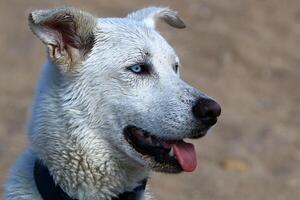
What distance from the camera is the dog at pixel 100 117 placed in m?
4.53

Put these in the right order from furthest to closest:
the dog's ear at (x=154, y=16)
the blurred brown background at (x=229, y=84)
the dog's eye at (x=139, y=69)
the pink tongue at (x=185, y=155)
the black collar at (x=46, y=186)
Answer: the blurred brown background at (x=229, y=84) < the dog's ear at (x=154, y=16) < the dog's eye at (x=139, y=69) < the pink tongue at (x=185, y=155) < the black collar at (x=46, y=186)

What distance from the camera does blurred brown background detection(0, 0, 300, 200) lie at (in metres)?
8.68

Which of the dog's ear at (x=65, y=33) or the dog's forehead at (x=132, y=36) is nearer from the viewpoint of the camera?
the dog's ear at (x=65, y=33)

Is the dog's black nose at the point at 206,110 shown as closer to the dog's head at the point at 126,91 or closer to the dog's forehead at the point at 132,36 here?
the dog's head at the point at 126,91

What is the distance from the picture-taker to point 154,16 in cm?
549

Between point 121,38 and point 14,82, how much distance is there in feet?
20.2

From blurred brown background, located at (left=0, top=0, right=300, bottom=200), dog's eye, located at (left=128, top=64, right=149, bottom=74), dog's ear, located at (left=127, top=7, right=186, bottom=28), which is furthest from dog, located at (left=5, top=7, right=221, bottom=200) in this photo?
blurred brown background, located at (left=0, top=0, right=300, bottom=200)

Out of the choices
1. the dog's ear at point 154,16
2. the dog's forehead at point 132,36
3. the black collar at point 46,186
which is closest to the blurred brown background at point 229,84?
the dog's ear at point 154,16

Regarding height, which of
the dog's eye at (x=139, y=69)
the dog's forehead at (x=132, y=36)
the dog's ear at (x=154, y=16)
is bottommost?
the dog's ear at (x=154, y=16)

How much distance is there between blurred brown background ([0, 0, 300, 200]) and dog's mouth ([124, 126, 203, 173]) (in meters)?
3.53

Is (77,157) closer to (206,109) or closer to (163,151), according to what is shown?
(163,151)

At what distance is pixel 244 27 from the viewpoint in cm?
1396

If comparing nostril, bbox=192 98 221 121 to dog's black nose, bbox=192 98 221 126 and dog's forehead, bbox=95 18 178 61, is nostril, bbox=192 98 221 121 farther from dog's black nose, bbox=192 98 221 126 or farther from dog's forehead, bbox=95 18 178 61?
dog's forehead, bbox=95 18 178 61

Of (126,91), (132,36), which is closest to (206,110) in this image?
(126,91)
